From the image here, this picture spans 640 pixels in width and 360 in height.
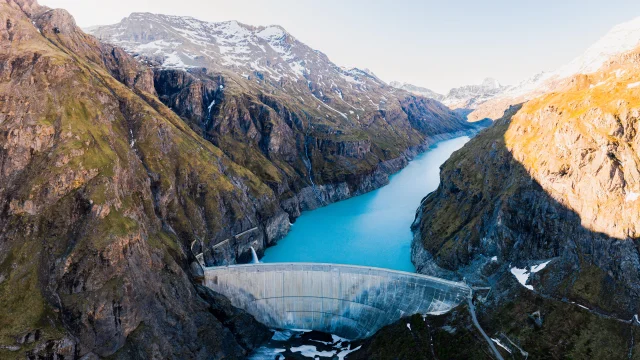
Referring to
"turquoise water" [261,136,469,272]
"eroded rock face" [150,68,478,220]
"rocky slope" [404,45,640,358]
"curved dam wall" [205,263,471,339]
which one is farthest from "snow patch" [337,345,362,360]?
"eroded rock face" [150,68,478,220]

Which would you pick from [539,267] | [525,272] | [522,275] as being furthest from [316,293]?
[539,267]

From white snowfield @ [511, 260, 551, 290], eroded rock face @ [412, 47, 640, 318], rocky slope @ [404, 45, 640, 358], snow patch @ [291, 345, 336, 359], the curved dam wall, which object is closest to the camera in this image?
rocky slope @ [404, 45, 640, 358]

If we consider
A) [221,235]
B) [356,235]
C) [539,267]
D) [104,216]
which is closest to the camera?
[539,267]

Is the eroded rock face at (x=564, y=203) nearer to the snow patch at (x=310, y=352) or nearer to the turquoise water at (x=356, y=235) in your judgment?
the turquoise water at (x=356, y=235)

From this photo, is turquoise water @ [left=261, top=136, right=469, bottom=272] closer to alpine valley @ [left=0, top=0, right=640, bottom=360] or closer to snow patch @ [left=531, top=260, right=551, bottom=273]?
alpine valley @ [left=0, top=0, right=640, bottom=360]

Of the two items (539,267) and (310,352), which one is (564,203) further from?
(310,352)

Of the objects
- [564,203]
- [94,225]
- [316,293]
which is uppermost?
[564,203]

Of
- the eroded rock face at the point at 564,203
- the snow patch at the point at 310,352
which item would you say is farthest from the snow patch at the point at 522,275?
the snow patch at the point at 310,352
